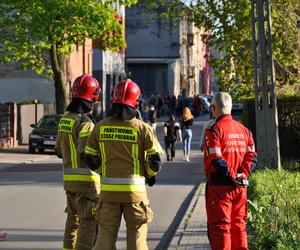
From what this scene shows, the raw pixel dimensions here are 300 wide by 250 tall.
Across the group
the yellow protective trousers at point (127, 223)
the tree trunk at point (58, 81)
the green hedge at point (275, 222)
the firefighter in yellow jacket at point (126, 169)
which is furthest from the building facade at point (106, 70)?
the yellow protective trousers at point (127, 223)

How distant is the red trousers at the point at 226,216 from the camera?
7.42 m

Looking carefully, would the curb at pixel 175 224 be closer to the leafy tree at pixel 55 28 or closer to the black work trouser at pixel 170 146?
the black work trouser at pixel 170 146

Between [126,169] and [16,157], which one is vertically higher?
[16,157]

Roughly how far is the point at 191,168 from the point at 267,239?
47.9 feet

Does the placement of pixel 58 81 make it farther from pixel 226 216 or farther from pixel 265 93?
pixel 226 216

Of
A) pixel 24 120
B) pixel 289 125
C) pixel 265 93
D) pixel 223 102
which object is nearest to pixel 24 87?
pixel 24 120

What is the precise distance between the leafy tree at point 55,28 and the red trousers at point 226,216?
78.9ft

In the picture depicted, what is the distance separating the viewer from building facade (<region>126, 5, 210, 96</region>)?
69.9 metres

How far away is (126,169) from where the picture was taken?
21.8 ft

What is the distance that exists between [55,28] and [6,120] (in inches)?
163

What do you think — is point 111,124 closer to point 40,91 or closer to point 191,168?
point 191,168

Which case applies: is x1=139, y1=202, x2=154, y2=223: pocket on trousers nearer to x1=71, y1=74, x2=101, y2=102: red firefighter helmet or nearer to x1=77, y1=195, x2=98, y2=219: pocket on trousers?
x1=77, y1=195, x2=98, y2=219: pocket on trousers

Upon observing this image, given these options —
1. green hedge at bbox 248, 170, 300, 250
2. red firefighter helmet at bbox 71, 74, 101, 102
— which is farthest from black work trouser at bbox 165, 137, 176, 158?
red firefighter helmet at bbox 71, 74, 101, 102

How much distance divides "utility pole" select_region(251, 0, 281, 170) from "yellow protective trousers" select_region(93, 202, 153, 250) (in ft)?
30.5
